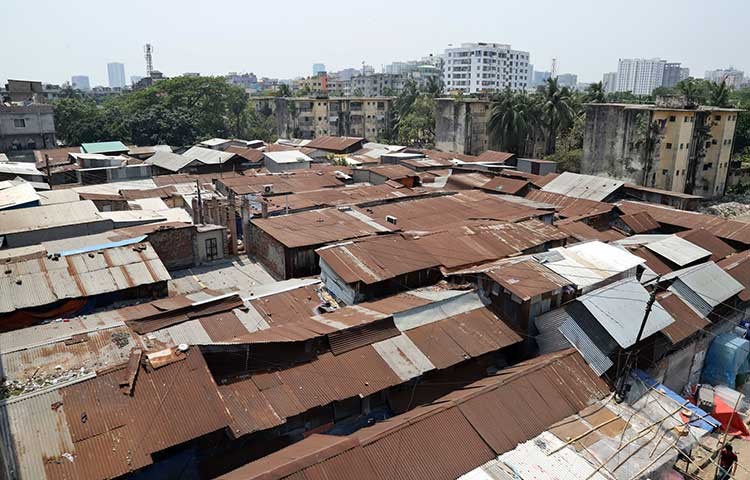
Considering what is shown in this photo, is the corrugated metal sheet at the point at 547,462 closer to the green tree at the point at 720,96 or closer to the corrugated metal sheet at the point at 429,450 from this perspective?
the corrugated metal sheet at the point at 429,450

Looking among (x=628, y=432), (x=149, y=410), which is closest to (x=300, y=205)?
(x=149, y=410)

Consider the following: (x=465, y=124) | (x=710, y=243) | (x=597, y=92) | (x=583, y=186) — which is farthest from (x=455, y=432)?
(x=465, y=124)

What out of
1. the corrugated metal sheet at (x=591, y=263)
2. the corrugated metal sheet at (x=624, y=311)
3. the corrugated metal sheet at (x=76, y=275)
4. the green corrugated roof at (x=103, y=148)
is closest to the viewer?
the corrugated metal sheet at (x=624, y=311)

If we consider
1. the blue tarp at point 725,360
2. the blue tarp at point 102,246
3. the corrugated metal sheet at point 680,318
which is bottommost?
the blue tarp at point 725,360

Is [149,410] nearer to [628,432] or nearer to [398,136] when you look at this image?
[628,432]

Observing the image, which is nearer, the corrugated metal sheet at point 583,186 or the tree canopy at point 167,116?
the corrugated metal sheet at point 583,186

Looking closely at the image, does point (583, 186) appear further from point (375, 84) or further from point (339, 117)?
point (375, 84)

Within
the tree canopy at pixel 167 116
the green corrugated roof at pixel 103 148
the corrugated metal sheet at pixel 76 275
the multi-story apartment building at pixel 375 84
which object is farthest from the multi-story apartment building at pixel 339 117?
the corrugated metal sheet at pixel 76 275
